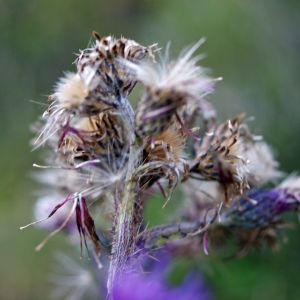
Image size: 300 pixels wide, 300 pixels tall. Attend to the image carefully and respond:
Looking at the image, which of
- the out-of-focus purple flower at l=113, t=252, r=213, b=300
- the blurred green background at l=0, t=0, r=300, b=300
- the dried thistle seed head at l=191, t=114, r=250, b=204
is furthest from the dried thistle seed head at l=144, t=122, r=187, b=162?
the blurred green background at l=0, t=0, r=300, b=300

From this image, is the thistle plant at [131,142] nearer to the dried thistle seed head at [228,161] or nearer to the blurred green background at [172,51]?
the dried thistle seed head at [228,161]

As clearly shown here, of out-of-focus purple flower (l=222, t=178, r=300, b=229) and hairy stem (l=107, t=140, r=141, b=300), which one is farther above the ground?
hairy stem (l=107, t=140, r=141, b=300)


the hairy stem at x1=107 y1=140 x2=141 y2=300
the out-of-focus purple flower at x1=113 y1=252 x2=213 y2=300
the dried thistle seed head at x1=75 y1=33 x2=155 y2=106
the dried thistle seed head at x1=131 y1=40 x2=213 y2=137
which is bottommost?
the out-of-focus purple flower at x1=113 y1=252 x2=213 y2=300

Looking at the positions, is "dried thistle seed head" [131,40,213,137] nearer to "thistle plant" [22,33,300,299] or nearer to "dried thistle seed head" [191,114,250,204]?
"thistle plant" [22,33,300,299]

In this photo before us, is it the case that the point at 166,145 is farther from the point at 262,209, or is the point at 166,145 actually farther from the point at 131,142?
the point at 262,209

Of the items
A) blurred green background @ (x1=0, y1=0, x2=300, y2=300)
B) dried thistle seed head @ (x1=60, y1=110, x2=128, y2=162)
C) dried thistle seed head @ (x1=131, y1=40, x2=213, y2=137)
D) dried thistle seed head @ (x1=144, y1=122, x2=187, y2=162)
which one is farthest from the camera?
blurred green background @ (x1=0, y1=0, x2=300, y2=300)

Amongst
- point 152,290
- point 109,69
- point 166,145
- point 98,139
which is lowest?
point 152,290

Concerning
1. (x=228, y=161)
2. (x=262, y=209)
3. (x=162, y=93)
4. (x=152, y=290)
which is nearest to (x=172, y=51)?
(x=262, y=209)
